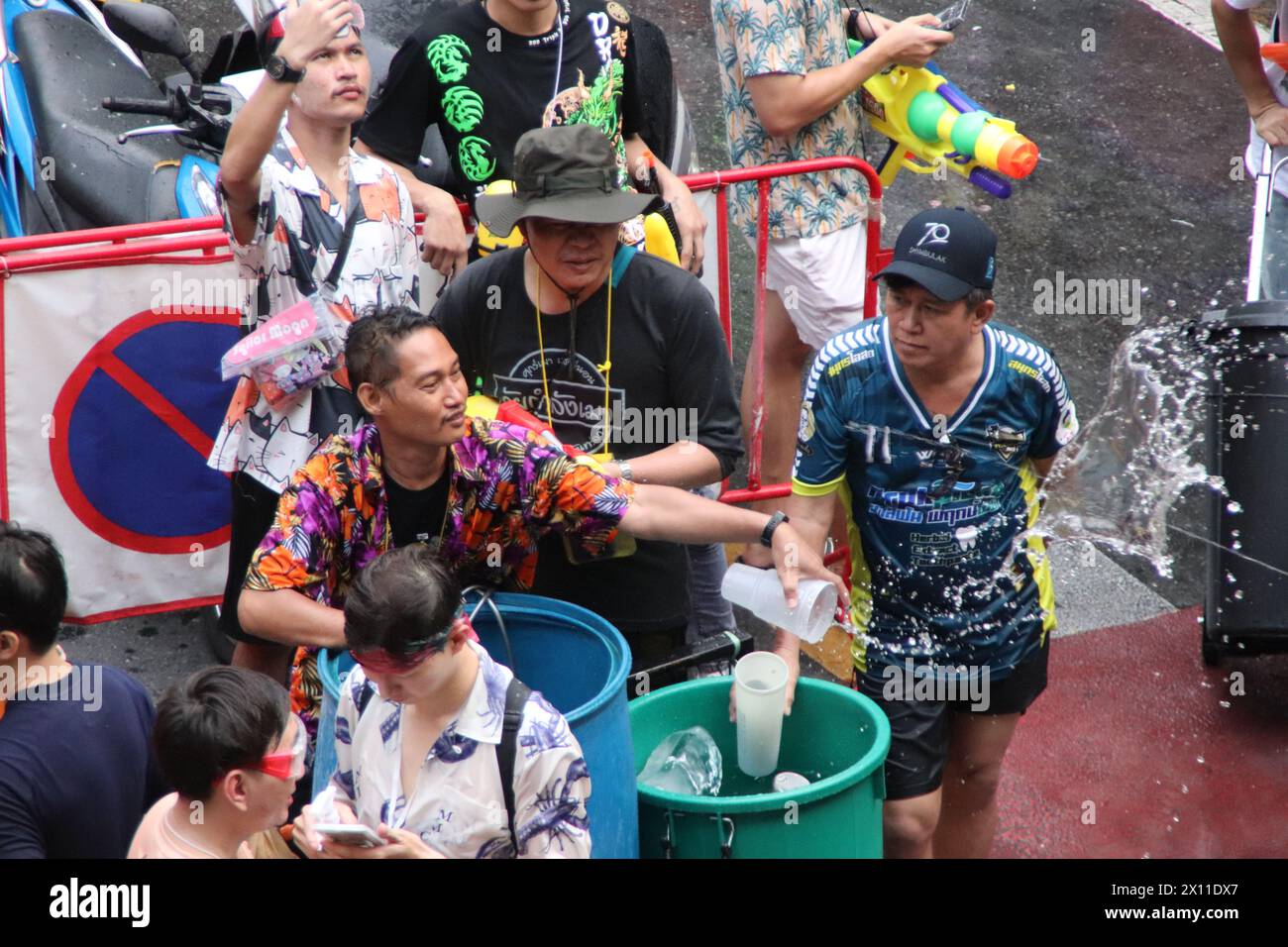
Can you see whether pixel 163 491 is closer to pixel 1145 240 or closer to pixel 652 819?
pixel 652 819

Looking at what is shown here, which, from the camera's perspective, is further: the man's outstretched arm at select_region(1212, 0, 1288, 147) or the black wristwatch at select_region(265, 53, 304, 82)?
the man's outstretched arm at select_region(1212, 0, 1288, 147)

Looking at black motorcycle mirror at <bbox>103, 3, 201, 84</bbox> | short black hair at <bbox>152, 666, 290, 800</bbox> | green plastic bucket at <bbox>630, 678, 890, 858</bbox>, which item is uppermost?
black motorcycle mirror at <bbox>103, 3, 201, 84</bbox>

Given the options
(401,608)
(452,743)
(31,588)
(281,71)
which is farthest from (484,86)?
(452,743)

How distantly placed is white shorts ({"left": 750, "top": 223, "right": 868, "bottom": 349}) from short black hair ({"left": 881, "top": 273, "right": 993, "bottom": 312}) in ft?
6.01

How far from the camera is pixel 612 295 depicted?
4145mm

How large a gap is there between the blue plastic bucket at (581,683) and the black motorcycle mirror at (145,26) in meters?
2.96

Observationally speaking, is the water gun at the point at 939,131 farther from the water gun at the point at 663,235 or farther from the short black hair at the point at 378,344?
the short black hair at the point at 378,344

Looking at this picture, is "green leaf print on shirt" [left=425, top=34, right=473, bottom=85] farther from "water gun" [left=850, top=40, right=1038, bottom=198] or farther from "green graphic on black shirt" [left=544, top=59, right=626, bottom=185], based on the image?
"water gun" [left=850, top=40, right=1038, bottom=198]

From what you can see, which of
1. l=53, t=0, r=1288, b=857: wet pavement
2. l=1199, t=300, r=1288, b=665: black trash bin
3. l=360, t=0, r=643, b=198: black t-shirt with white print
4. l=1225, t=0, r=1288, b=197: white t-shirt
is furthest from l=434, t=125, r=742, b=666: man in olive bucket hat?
l=1225, t=0, r=1288, b=197: white t-shirt

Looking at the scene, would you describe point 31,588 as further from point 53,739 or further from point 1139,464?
point 1139,464

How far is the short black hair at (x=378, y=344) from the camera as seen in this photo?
11.9 ft

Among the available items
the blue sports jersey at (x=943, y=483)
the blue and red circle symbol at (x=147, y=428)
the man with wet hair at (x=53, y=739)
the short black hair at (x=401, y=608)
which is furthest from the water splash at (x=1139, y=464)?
the blue and red circle symbol at (x=147, y=428)

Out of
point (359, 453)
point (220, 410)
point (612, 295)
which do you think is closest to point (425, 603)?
point (359, 453)

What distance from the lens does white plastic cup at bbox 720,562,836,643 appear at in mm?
3834
